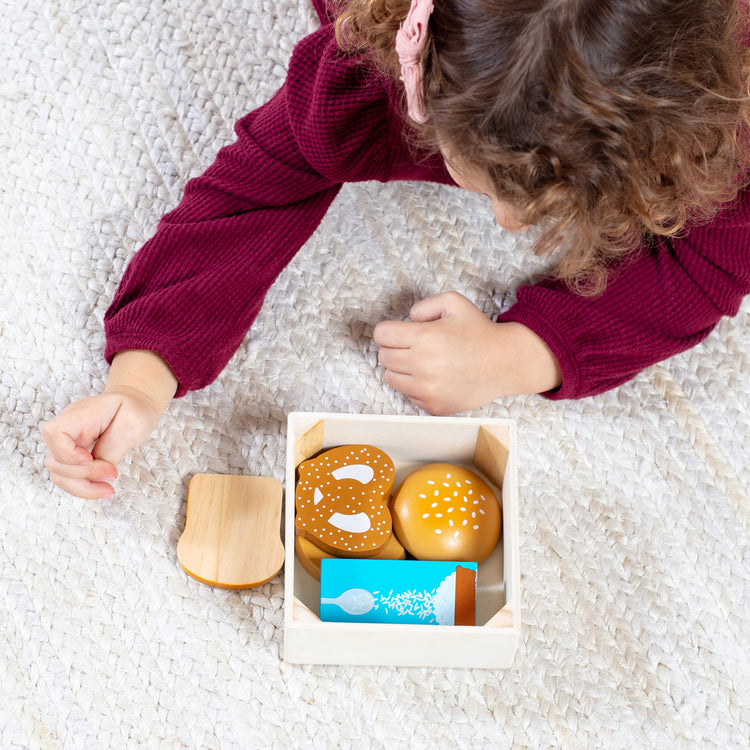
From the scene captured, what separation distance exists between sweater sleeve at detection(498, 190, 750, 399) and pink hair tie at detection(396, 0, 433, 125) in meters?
0.22

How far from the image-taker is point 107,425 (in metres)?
0.55

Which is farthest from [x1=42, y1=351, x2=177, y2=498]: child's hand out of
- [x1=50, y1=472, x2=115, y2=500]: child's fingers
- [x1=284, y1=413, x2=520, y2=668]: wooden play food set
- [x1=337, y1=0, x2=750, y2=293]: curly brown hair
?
[x1=337, y1=0, x2=750, y2=293]: curly brown hair

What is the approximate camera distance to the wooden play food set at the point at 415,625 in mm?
495

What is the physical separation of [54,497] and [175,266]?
169mm

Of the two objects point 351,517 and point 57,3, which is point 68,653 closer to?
point 351,517

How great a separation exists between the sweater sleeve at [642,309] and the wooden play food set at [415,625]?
0.36 ft

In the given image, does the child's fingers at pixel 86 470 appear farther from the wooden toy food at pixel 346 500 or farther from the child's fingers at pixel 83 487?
the wooden toy food at pixel 346 500

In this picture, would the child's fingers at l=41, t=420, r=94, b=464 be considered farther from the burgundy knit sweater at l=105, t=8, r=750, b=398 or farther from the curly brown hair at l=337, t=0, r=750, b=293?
the curly brown hair at l=337, t=0, r=750, b=293

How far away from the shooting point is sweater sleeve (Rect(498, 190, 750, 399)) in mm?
632

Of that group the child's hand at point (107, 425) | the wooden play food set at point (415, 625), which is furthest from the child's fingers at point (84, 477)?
the wooden play food set at point (415, 625)

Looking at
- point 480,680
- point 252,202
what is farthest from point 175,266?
point 480,680

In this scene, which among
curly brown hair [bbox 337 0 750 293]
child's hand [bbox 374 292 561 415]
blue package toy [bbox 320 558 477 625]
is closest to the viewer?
curly brown hair [bbox 337 0 750 293]

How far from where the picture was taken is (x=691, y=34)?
0.42 meters

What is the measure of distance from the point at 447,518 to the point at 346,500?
59 mm
